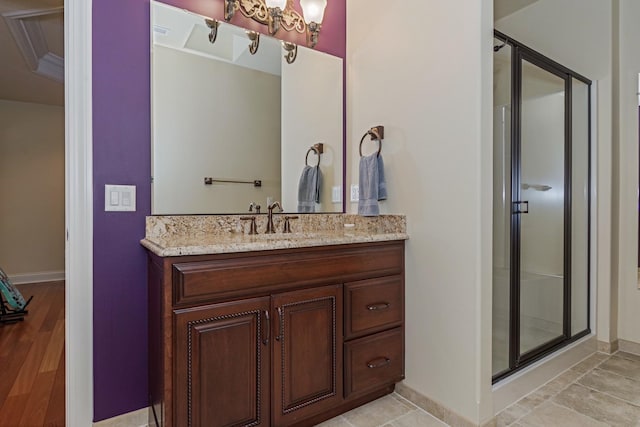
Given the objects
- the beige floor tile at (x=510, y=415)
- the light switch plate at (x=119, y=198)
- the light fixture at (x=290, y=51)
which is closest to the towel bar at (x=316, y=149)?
the light fixture at (x=290, y=51)

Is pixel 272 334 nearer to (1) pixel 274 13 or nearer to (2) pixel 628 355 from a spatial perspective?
(1) pixel 274 13

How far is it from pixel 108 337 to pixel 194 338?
560 millimetres

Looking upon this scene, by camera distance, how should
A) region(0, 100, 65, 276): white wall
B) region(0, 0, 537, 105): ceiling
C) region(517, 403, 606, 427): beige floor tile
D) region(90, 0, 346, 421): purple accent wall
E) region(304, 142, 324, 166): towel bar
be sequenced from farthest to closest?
region(0, 100, 65, 276): white wall
region(0, 0, 537, 105): ceiling
region(304, 142, 324, 166): towel bar
region(517, 403, 606, 427): beige floor tile
region(90, 0, 346, 421): purple accent wall

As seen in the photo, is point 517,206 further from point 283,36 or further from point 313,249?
point 283,36

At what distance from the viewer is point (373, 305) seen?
5.75 feet

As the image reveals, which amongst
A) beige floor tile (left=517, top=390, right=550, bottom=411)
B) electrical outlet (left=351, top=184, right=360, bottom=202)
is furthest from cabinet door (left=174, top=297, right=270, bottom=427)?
beige floor tile (left=517, top=390, right=550, bottom=411)

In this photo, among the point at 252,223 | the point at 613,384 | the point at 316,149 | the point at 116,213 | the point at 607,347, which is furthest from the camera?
the point at 607,347

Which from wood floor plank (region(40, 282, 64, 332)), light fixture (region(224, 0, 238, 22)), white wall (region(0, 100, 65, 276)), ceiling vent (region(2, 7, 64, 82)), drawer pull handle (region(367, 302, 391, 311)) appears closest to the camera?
drawer pull handle (region(367, 302, 391, 311))

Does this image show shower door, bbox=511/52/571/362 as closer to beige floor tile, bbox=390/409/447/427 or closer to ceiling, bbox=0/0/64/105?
beige floor tile, bbox=390/409/447/427

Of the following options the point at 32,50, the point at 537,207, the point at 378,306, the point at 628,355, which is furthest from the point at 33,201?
the point at 628,355

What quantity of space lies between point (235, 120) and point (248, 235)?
0.65 metres

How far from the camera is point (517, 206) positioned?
210cm

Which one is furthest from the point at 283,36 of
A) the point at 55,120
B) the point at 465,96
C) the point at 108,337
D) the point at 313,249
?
the point at 55,120

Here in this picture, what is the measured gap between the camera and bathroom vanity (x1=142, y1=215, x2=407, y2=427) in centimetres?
126
